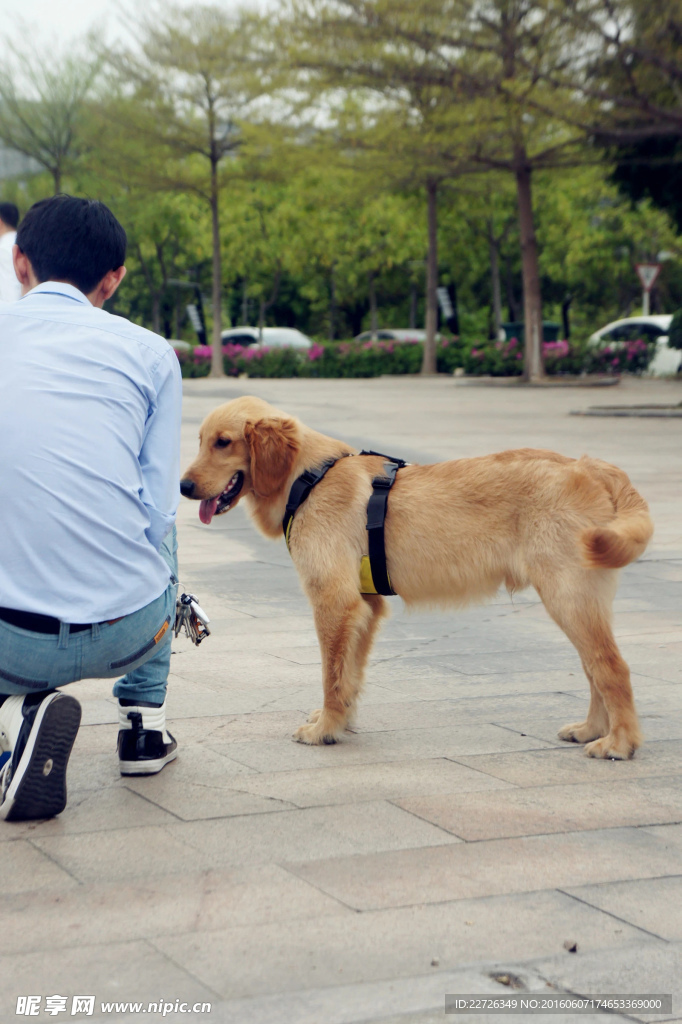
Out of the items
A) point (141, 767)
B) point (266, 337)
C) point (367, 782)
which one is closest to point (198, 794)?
point (141, 767)

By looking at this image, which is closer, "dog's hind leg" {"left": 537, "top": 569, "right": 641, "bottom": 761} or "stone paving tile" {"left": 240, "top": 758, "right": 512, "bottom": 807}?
"stone paving tile" {"left": 240, "top": 758, "right": 512, "bottom": 807}

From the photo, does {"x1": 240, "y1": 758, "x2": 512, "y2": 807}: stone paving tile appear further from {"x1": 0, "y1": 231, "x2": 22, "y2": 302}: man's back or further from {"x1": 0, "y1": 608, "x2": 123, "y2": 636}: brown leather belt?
{"x1": 0, "y1": 231, "x2": 22, "y2": 302}: man's back

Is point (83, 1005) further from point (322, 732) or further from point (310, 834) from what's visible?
point (322, 732)

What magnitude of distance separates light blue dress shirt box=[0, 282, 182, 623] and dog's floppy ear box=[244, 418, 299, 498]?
2.56ft

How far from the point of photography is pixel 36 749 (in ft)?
10.5

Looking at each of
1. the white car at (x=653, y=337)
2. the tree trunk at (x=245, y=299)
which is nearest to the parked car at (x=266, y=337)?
the tree trunk at (x=245, y=299)

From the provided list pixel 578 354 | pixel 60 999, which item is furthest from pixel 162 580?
pixel 578 354

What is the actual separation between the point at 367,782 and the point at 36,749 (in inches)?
43.8

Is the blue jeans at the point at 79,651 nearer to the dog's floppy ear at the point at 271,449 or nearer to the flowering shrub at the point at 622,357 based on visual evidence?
the dog's floppy ear at the point at 271,449

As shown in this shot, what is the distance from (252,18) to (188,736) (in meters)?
32.7

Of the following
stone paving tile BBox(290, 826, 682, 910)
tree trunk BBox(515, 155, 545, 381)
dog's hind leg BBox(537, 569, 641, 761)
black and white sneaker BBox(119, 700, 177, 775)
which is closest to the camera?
stone paving tile BBox(290, 826, 682, 910)

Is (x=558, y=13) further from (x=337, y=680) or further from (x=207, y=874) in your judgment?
(x=207, y=874)

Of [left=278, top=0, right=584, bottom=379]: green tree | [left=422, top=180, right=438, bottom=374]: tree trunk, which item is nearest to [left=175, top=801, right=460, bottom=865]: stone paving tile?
[left=278, top=0, right=584, bottom=379]: green tree

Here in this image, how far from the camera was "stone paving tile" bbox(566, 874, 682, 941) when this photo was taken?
274cm
